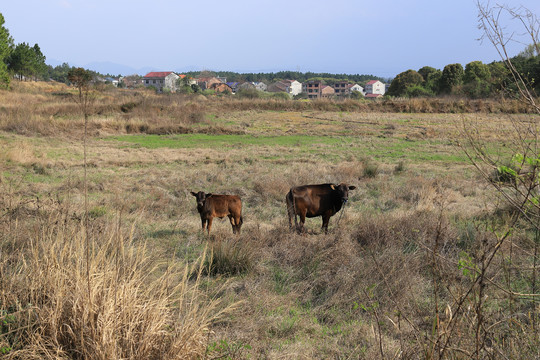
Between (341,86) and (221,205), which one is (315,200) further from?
(341,86)

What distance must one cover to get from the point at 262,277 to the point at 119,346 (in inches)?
120

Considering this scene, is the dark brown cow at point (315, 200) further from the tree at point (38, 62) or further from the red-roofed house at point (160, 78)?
the red-roofed house at point (160, 78)

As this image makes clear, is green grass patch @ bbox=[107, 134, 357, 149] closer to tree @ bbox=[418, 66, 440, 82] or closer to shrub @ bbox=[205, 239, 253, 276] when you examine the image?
shrub @ bbox=[205, 239, 253, 276]

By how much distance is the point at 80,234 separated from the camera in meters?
5.51

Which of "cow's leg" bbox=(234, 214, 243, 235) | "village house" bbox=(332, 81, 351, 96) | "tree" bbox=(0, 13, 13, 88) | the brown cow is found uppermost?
"village house" bbox=(332, 81, 351, 96)

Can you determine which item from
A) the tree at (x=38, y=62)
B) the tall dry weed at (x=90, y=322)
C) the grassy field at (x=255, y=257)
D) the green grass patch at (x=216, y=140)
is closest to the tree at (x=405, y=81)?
the green grass patch at (x=216, y=140)

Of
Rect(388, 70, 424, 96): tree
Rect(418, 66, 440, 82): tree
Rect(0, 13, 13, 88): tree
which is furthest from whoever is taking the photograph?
Rect(418, 66, 440, 82): tree

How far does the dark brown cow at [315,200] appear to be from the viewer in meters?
9.38

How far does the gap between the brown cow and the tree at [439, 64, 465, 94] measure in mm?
57119

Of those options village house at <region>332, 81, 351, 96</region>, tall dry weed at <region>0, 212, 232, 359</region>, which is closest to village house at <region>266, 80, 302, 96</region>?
village house at <region>332, 81, 351, 96</region>

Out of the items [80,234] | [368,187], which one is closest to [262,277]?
Answer: [80,234]

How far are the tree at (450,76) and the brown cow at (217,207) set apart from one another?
5712 centimetres

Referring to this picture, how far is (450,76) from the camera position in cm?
6188

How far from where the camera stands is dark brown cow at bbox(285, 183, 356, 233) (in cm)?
938
